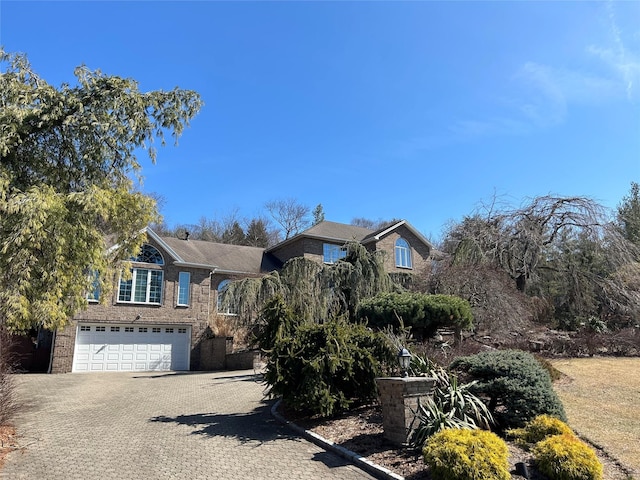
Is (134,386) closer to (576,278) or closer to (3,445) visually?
(3,445)

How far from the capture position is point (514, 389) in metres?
7.11

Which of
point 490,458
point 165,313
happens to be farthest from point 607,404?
point 165,313

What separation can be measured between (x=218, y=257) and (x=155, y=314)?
5917mm

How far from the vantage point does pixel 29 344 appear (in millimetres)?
20906

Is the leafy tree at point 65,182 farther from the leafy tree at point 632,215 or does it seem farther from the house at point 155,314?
the leafy tree at point 632,215

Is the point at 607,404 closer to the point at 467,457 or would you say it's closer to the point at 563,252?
the point at 467,457

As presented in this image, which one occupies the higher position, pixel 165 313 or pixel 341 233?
pixel 341 233

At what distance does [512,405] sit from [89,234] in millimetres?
9000

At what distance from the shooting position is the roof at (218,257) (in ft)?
77.3

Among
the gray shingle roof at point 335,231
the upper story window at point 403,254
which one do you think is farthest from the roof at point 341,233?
the upper story window at point 403,254

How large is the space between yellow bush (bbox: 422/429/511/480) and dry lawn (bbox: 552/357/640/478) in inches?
77.0

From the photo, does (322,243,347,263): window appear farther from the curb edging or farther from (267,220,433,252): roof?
the curb edging

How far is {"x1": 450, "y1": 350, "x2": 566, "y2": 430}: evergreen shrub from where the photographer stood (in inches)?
276

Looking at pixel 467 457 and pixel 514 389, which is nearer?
pixel 467 457
